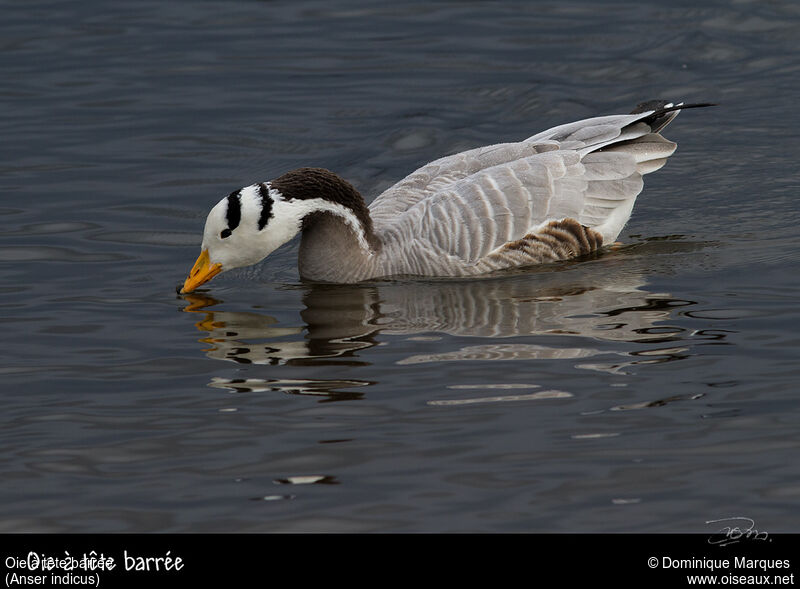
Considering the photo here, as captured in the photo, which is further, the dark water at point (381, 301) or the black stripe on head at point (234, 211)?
the black stripe on head at point (234, 211)

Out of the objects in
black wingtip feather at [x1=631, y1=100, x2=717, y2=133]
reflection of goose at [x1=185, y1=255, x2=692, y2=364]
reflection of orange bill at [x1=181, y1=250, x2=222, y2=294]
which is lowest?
reflection of goose at [x1=185, y1=255, x2=692, y2=364]

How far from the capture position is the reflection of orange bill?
11.6m

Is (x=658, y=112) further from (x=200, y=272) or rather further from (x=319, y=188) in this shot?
(x=200, y=272)

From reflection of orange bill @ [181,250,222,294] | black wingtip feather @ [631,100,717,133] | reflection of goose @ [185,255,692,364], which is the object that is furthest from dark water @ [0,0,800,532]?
black wingtip feather @ [631,100,717,133]

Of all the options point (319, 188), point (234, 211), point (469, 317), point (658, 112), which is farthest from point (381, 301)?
point (658, 112)

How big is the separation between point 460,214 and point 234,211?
2114 mm

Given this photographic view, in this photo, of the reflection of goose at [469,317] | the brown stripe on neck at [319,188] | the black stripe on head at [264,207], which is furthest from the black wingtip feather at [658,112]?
the black stripe on head at [264,207]

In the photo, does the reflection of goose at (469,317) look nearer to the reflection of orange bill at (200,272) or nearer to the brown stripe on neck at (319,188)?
the reflection of orange bill at (200,272)

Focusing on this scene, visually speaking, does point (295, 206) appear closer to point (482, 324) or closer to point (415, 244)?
point (415, 244)

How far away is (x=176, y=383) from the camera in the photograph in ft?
31.3

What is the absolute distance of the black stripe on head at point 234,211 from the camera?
37.5 ft

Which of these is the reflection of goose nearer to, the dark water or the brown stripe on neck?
the dark water
